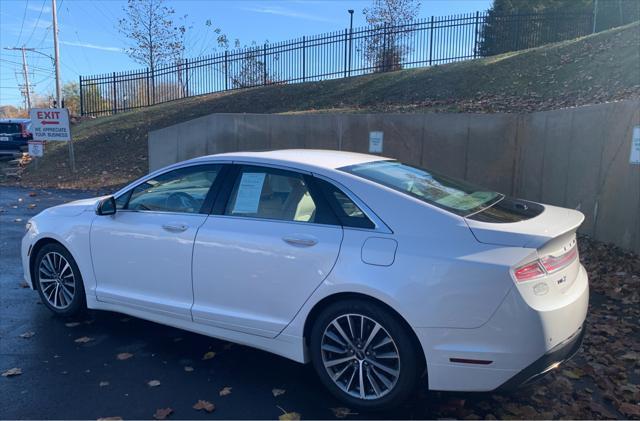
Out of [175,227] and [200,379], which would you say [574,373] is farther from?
[175,227]

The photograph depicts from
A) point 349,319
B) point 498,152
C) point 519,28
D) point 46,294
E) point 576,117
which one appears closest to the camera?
point 349,319

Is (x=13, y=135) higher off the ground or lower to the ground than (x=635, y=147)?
higher

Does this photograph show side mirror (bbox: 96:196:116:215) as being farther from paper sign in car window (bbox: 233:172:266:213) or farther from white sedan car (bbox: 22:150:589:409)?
paper sign in car window (bbox: 233:172:266:213)

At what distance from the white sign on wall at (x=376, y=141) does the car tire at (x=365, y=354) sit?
25.0 ft

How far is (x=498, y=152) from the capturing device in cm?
969

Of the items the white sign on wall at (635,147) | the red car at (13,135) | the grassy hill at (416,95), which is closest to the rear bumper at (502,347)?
the white sign on wall at (635,147)

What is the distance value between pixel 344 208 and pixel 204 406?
158cm

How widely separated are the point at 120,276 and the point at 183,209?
2.77 ft

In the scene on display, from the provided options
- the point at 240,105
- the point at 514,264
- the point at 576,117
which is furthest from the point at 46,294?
the point at 240,105

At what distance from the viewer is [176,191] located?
4367 mm

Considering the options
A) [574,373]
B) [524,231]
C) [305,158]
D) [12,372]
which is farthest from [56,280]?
[574,373]

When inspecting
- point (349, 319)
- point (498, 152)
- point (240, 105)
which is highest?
point (240, 105)

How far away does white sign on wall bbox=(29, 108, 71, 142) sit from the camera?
1642 cm

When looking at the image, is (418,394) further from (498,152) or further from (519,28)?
(519,28)
